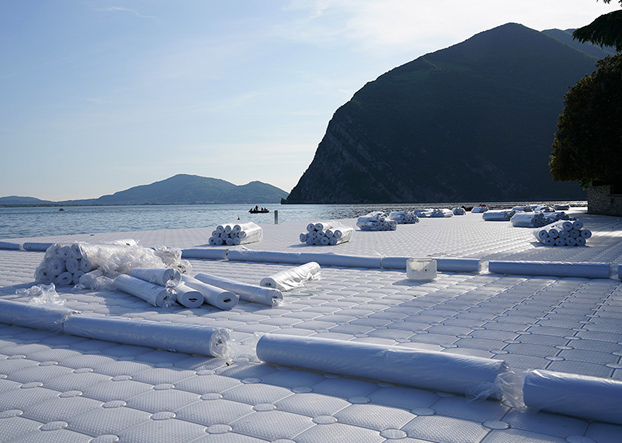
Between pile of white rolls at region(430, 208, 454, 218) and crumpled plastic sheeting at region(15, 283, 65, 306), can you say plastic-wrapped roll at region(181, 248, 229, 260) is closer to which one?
crumpled plastic sheeting at region(15, 283, 65, 306)

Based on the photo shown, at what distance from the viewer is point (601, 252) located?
1006 cm

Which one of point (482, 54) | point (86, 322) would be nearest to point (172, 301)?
point (86, 322)

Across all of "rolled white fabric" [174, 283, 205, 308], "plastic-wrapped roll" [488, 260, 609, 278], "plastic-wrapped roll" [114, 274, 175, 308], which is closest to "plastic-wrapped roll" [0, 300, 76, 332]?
"plastic-wrapped roll" [114, 274, 175, 308]

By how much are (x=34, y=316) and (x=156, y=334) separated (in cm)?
149

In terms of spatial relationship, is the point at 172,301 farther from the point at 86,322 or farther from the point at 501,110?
the point at 501,110

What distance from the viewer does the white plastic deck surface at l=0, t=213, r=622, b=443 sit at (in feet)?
7.51

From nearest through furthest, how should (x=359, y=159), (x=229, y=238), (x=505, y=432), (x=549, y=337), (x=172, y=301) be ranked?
(x=505, y=432), (x=549, y=337), (x=172, y=301), (x=229, y=238), (x=359, y=159)

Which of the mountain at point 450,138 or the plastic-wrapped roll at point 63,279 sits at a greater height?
the mountain at point 450,138

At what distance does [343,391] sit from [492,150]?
106881mm

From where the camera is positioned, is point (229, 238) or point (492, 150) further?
point (492, 150)

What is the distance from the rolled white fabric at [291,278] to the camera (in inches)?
235

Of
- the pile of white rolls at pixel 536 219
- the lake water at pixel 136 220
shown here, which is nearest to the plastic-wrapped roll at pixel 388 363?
the pile of white rolls at pixel 536 219

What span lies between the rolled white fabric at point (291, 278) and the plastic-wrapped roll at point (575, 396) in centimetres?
381

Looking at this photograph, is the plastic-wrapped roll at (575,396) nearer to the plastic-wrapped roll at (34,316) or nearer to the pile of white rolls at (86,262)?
the plastic-wrapped roll at (34,316)
